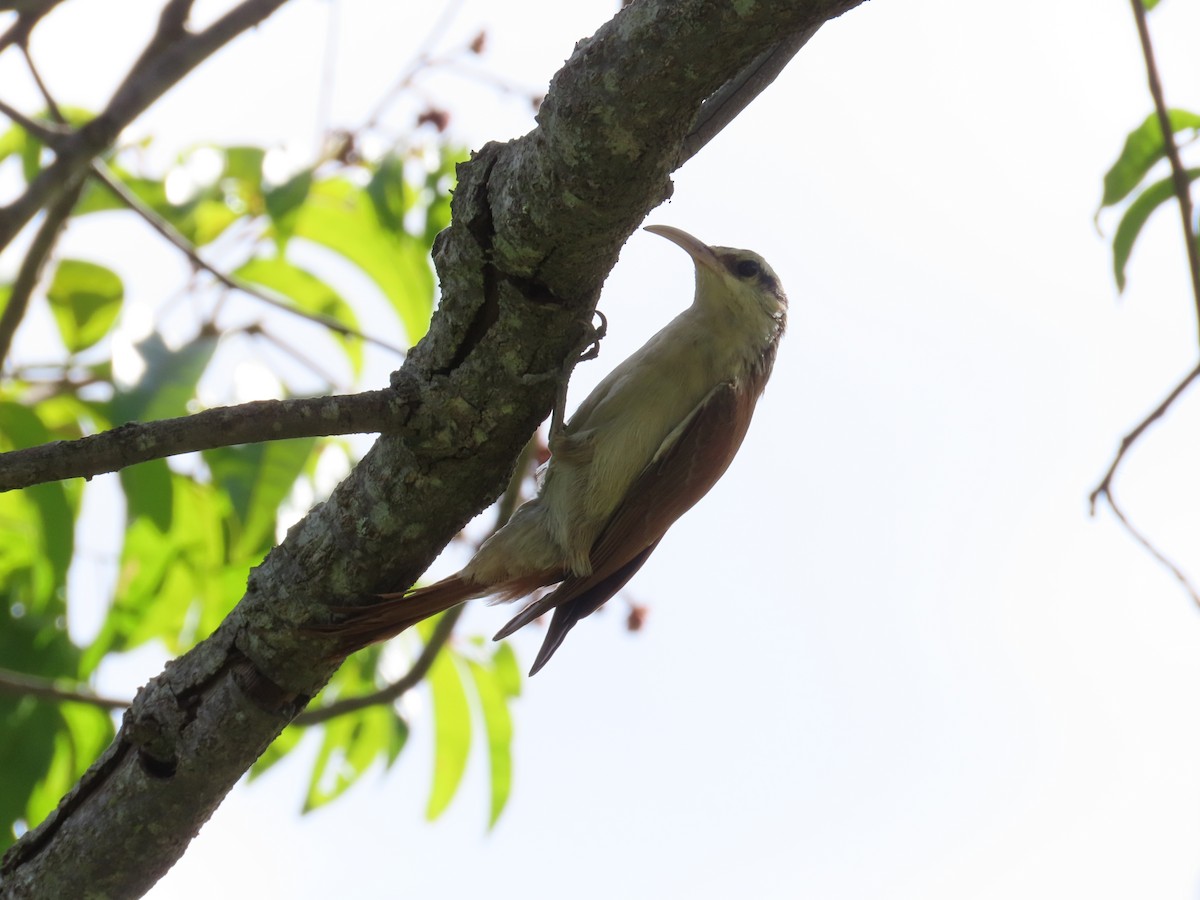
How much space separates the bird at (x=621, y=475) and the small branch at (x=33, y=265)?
1.65 meters

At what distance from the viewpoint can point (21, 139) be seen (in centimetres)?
502

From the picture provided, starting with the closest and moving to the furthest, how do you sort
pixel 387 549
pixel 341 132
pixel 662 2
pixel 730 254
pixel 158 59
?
pixel 662 2 → pixel 387 549 → pixel 158 59 → pixel 730 254 → pixel 341 132

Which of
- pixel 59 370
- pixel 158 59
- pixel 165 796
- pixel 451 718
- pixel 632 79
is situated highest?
pixel 158 59

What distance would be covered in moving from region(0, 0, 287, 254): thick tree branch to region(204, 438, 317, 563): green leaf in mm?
904

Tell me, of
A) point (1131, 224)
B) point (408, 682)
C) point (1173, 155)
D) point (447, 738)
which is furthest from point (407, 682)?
point (1173, 155)

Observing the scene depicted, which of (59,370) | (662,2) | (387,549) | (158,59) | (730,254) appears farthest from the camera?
→ (730,254)

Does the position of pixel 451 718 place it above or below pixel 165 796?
above

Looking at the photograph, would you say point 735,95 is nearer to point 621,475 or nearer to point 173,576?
point 621,475

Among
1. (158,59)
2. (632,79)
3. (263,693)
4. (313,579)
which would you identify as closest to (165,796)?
(263,693)

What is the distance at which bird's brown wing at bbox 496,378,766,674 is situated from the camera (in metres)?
3.72

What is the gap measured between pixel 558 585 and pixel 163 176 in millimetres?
2251

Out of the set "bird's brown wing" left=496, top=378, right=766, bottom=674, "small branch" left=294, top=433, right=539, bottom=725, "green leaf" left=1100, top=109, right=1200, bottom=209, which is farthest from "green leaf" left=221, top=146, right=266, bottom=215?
"green leaf" left=1100, top=109, right=1200, bottom=209

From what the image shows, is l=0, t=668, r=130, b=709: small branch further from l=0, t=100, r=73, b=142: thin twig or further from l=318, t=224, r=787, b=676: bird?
l=0, t=100, r=73, b=142: thin twig

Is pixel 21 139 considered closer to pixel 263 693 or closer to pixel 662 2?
pixel 263 693
